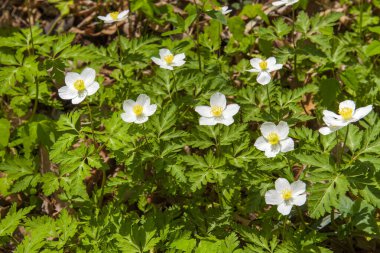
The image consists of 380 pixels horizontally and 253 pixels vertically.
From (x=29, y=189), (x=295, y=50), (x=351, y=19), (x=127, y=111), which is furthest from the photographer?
(x=351, y=19)

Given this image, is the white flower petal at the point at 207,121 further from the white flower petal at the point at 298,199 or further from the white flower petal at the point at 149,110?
the white flower petal at the point at 298,199

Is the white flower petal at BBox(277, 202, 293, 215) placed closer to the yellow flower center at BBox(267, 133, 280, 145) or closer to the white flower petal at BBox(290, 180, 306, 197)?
the white flower petal at BBox(290, 180, 306, 197)

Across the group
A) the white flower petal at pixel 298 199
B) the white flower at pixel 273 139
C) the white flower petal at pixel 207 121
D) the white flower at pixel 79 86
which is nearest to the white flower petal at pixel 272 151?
the white flower at pixel 273 139

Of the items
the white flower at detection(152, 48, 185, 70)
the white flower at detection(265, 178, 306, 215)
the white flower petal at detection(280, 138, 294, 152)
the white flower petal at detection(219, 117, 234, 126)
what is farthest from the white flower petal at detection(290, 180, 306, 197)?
the white flower at detection(152, 48, 185, 70)

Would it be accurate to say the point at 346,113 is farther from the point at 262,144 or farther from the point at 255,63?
the point at 255,63

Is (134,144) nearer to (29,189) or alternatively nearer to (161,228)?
(161,228)

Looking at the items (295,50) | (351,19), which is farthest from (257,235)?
(351,19)
